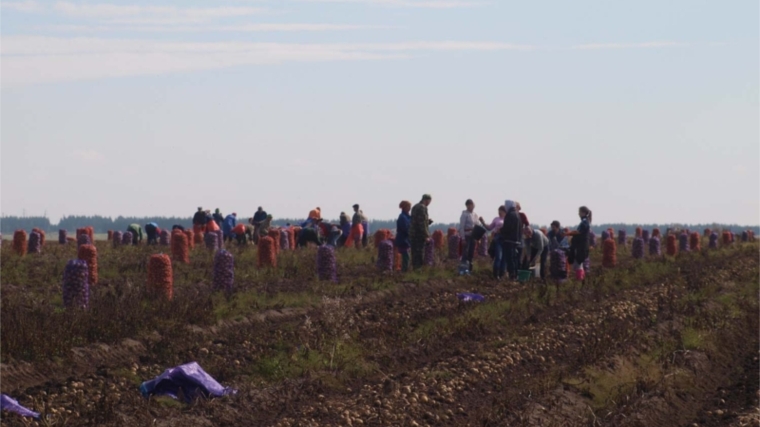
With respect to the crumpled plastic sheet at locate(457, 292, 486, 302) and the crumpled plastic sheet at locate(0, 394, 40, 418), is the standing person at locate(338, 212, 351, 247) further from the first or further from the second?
the crumpled plastic sheet at locate(0, 394, 40, 418)

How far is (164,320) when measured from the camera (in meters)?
15.7

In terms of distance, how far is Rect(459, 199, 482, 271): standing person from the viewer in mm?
25641

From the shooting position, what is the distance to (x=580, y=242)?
24859 mm

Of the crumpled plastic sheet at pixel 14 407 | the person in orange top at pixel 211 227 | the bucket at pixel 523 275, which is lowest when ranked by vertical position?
the crumpled plastic sheet at pixel 14 407

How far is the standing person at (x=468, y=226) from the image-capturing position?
84.1 ft

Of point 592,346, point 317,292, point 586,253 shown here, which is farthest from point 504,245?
point 592,346

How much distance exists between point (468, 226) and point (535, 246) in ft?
4.82

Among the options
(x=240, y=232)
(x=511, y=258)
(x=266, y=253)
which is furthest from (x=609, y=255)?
(x=240, y=232)

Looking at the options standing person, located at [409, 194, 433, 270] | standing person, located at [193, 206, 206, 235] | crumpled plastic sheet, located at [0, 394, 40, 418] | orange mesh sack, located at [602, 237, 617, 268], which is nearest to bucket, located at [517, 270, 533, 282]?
standing person, located at [409, 194, 433, 270]

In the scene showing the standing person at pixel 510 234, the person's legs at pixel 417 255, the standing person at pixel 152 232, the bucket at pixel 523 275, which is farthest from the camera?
the standing person at pixel 152 232

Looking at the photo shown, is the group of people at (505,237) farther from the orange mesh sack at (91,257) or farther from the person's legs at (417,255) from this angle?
the orange mesh sack at (91,257)

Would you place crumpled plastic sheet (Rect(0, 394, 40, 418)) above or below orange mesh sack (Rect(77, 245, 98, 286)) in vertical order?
below

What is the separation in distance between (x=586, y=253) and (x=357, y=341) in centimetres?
1081

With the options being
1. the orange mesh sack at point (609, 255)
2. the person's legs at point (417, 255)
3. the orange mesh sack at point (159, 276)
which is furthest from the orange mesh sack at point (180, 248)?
the orange mesh sack at point (609, 255)
